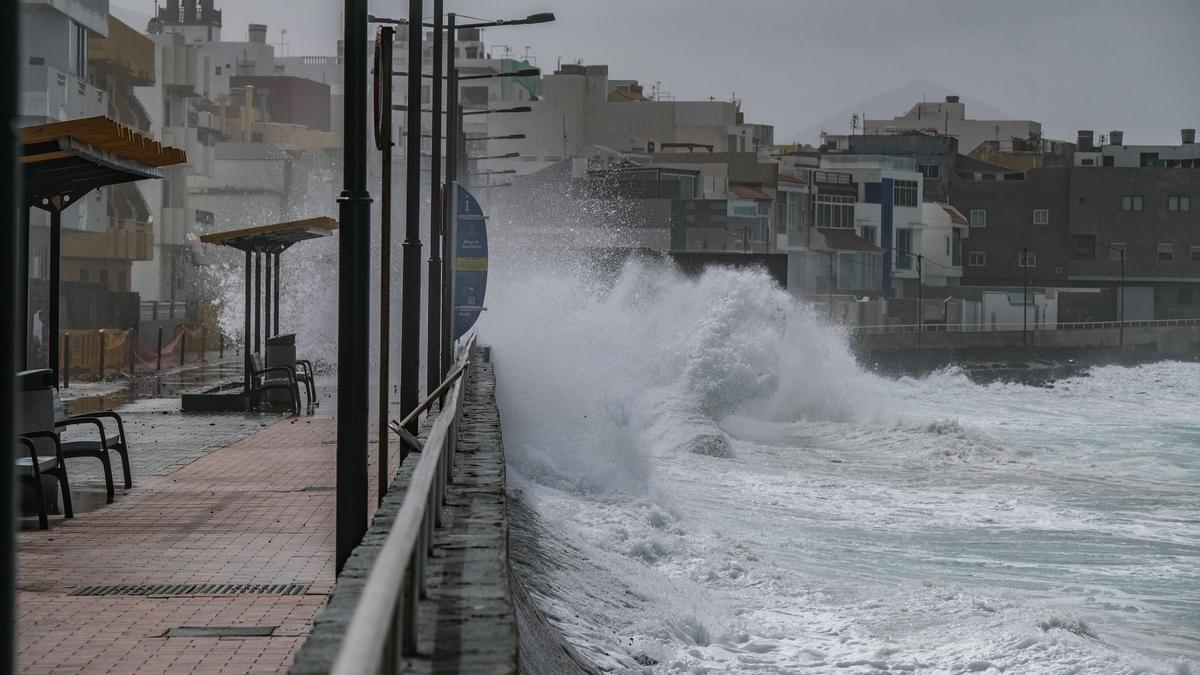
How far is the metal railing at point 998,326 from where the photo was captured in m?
79.8

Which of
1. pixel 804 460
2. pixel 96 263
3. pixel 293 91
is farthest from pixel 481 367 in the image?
pixel 293 91

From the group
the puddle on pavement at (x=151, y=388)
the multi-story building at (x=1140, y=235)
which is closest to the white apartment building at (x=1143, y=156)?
the multi-story building at (x=1140, y=235)

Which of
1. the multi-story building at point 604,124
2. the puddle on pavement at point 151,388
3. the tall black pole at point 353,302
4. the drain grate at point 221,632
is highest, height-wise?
the multi-story building at point 604,124

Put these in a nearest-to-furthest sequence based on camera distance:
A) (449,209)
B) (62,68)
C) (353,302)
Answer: (353,302), (449,209), (62,68)

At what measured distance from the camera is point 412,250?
51.1ft

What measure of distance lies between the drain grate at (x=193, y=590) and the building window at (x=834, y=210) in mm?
83719

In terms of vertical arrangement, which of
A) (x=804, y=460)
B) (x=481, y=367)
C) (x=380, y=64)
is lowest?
(x=804, y=460)

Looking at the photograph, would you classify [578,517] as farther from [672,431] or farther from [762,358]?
[762,358]

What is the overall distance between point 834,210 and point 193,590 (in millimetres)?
85094

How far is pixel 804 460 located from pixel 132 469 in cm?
2275

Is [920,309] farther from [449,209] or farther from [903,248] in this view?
[449,209]

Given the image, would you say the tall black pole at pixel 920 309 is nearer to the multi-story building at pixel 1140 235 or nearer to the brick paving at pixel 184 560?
the multi-story building at pixel 1140 235

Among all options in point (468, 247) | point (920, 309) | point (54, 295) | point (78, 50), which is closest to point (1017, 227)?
point (920, 309)

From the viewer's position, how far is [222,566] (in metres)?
9.80
